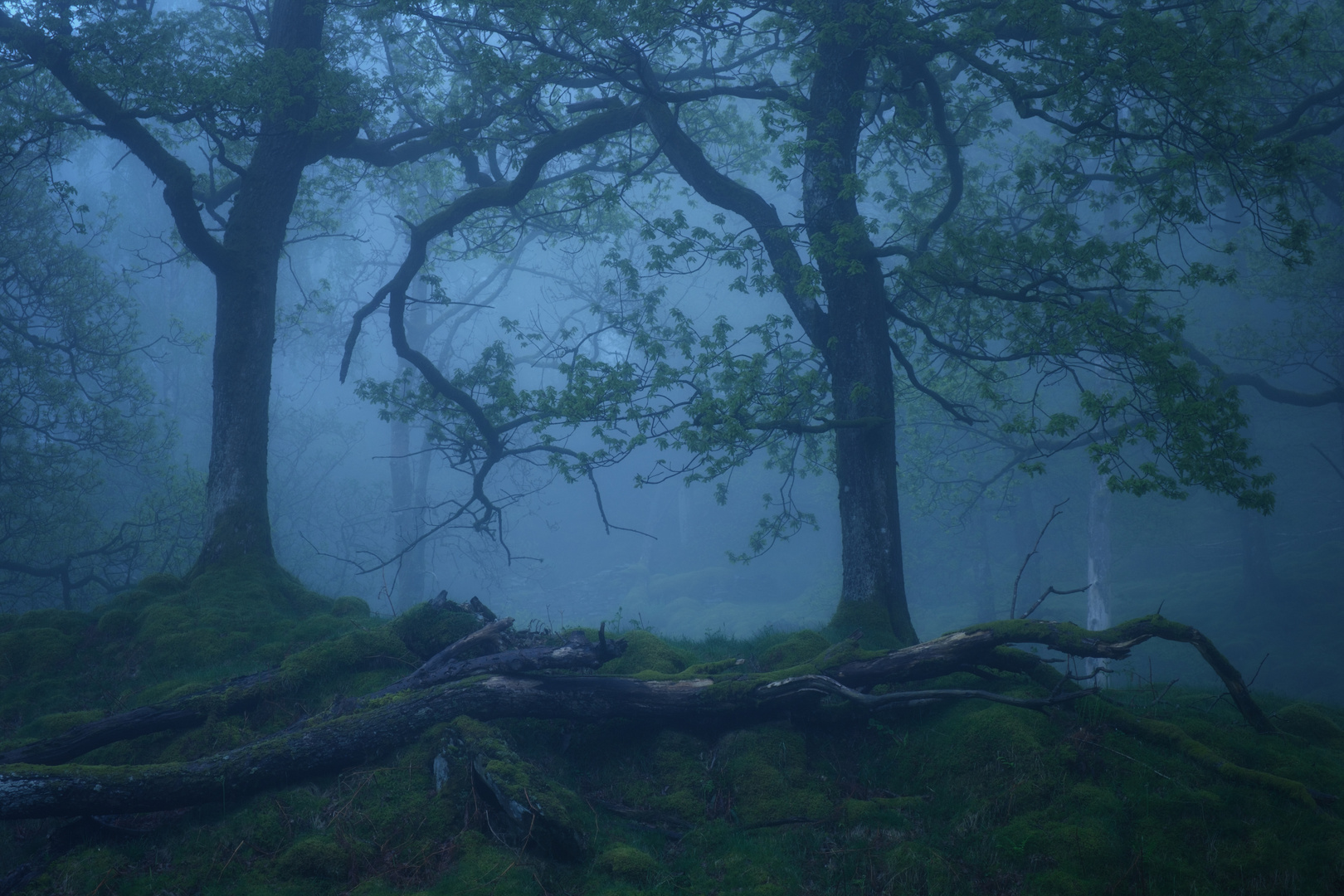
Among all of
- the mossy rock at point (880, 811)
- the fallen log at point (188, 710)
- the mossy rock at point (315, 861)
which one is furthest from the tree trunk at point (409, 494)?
the mossy rock at point (880, 811)

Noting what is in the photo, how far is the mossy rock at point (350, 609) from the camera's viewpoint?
35.1ft

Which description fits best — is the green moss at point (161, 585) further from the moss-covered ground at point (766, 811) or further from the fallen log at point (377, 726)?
the fallen log at point (377, 726)

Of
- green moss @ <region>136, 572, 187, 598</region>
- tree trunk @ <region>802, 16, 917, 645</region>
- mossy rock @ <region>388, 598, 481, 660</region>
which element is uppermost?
tree trunk @ <region>802, 16, 917, 645</region>

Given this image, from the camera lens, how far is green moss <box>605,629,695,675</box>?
7984 mm

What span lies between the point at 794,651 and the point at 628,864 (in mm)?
3715

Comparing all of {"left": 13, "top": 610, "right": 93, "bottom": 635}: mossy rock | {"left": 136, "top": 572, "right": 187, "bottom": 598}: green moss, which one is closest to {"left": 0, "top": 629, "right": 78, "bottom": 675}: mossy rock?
{"left": 13, "top": 610, "right": 93, "bottom": 635}: mossy rock

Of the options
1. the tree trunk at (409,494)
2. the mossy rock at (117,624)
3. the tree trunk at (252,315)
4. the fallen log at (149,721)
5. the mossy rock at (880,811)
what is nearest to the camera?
the mossy rock at (880,811)

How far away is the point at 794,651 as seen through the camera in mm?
8492

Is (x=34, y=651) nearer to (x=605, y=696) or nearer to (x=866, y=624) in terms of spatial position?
(x=605, y=696)

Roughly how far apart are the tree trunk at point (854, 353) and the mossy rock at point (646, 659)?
7.92 feet

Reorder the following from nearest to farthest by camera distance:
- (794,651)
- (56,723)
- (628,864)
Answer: (628,864)
(56,723)
(794,651)

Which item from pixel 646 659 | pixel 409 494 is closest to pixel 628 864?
pixel 646 659

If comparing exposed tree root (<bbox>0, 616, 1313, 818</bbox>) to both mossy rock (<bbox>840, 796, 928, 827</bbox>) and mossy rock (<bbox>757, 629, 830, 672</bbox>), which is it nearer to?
mossy rock (<bbox>840, 796, 928, 827</bbox>)

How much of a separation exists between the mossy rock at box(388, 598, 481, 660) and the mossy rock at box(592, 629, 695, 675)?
1.77 metres
